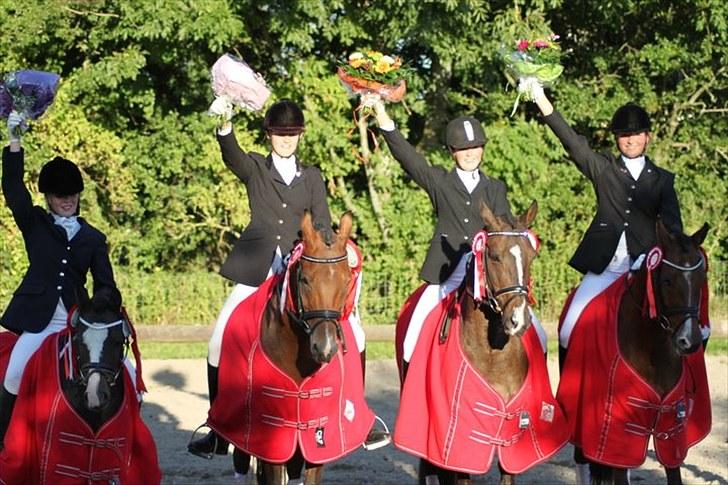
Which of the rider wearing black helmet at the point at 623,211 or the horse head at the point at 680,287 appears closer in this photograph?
the horse head at the point at 680,287

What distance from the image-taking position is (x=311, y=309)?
6648 millimetres

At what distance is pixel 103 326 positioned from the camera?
645 cm

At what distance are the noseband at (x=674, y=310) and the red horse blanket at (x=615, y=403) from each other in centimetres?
57

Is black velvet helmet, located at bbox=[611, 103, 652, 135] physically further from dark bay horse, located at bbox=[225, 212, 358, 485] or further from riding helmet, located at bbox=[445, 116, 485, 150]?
dark bay horse, located at bbox=[225, 212, 358, 485]

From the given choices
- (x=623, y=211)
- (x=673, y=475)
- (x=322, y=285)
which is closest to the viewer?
(x=322, y=285)

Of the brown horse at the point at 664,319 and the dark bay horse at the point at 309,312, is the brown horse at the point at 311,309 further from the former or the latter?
the brown horse at the point at 664,319

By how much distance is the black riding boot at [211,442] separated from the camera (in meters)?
8.09

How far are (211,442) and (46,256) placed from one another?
183cm

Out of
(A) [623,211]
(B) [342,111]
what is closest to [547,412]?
(A) [623,211]

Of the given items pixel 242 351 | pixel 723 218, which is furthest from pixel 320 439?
pixel 723 218

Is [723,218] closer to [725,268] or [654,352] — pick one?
[725,268]

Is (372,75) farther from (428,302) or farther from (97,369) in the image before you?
(97,369)

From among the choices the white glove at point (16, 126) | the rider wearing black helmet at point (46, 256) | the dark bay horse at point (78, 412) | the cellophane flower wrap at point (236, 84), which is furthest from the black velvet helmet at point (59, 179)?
the cellophane flower wrap at point (236, 84)

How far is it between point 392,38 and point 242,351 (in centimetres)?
1236
